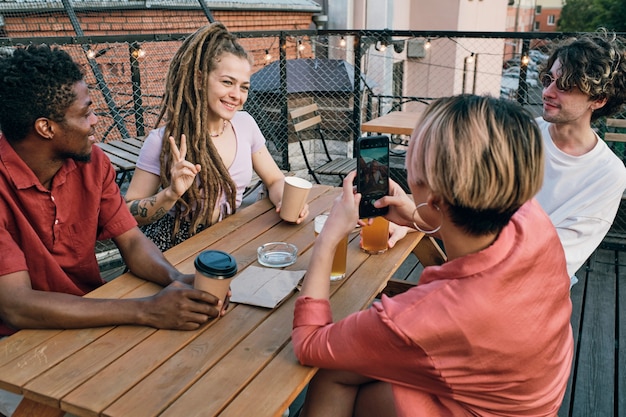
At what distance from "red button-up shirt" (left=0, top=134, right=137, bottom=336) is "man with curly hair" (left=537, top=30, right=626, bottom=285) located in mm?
1639

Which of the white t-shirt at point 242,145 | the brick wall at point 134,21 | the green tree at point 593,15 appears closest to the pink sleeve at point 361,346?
the white t-shirt at point 242,145

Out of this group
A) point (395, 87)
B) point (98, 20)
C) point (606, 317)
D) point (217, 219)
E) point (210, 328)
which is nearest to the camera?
point (210, 328)

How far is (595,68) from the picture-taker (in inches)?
85.0

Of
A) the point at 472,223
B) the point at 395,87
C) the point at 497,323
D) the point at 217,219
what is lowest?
the point at 395,87

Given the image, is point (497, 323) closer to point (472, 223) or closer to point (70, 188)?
point (472, 223)

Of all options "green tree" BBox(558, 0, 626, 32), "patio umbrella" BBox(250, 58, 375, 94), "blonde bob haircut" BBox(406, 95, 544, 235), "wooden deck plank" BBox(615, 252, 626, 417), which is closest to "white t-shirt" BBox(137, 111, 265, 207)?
"blonde bob haircut" BBox(406, 95, 544, 235)

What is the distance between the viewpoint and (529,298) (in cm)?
123

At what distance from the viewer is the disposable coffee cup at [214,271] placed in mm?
1469

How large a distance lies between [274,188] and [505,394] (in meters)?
1.55

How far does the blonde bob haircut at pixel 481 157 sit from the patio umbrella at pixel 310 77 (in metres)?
5.34

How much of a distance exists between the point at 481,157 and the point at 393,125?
425 cm

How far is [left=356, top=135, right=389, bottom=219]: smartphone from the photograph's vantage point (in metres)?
1.68

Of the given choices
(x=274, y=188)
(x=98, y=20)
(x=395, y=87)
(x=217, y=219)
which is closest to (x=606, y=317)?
(x=274, y=188)

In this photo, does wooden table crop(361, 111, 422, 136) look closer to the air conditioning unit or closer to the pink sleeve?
the pink sleeve
